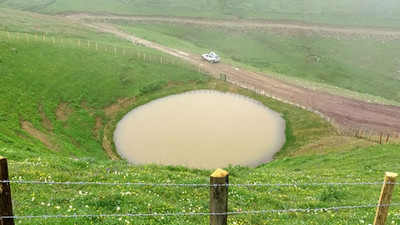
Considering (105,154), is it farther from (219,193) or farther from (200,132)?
(219,193)

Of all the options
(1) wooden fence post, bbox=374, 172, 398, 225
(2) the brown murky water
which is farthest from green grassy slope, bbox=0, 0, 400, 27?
(1) wooden fence post, bbox=374, 172, 398, 225

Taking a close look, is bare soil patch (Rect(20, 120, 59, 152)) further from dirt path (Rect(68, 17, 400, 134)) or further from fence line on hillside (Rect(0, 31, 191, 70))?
dirt path (Rect(68, 17, 400, 134))

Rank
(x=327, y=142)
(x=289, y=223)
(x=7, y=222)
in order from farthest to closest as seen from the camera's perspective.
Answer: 1. (x=327, y=142)
2. (x=289, y=223)
3. (x=7, y=222)

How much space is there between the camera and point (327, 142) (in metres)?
43.8

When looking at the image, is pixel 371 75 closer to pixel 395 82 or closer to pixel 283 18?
pixel 395 82

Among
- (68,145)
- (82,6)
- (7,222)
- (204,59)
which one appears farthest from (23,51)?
(82,6)

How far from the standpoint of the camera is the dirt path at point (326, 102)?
52.6 metres

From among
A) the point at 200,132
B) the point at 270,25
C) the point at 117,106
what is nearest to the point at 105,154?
the point at 200,132

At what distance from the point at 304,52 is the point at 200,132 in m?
69.7

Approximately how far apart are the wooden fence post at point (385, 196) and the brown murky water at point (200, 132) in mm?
29910

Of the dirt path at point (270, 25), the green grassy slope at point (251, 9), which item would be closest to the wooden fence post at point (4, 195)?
the dirt path at point (270, 25)

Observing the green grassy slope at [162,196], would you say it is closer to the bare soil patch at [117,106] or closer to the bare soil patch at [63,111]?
the bare soil patch at [63,111]

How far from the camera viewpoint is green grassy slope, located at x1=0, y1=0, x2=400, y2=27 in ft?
427

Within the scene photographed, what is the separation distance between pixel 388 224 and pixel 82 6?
133607 mm
